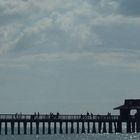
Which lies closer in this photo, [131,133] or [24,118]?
[24,118]

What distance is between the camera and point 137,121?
102375 millimetres

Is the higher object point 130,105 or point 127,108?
point 130,105

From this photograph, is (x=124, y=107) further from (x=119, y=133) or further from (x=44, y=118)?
(x=44, y=118)

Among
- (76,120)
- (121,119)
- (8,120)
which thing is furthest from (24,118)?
(121,119)

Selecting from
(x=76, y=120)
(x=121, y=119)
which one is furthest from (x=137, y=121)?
(x=76, y=120)

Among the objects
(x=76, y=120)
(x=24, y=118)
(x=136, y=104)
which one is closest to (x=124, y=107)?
(x=136, y=104)

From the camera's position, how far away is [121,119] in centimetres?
10525

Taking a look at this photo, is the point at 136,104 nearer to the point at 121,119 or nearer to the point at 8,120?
the point at 121,119

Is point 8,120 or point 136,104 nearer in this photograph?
point 8,120

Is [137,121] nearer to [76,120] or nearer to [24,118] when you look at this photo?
[76,120]

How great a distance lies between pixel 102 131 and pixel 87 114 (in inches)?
244

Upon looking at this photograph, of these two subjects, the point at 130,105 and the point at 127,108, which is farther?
the point at 130,105

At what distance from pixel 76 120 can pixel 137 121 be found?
10.3 meters

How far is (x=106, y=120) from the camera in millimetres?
105062
